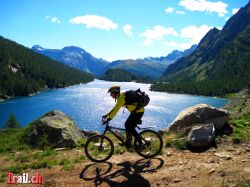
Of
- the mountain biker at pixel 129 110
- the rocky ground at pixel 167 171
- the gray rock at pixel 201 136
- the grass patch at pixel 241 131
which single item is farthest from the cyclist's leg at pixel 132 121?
the grass patch at pixel 241 131

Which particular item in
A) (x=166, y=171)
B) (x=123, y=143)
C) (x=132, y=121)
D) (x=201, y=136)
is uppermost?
(x=132, y=121)

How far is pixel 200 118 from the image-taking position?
20.1 m

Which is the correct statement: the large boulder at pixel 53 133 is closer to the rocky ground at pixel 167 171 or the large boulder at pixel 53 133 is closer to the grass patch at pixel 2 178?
the rocky ground at pixel 167 171

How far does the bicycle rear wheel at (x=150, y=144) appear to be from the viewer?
1609cm

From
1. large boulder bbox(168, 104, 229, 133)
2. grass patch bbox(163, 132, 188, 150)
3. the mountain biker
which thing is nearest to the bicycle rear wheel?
the mountain biker

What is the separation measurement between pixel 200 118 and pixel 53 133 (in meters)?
9.83

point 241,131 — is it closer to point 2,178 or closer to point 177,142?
point 177,142

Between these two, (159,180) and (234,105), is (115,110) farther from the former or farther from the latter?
(234,105)

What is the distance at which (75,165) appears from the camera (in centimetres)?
1553

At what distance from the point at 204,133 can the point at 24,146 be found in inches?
473

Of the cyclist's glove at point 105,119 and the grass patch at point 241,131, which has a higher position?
the cyclist's glove at point 105,119

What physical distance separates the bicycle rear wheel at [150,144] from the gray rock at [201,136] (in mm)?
1958

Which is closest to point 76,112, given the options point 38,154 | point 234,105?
point 234,105

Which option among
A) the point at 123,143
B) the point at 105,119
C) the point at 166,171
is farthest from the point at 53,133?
the point at 166,171
